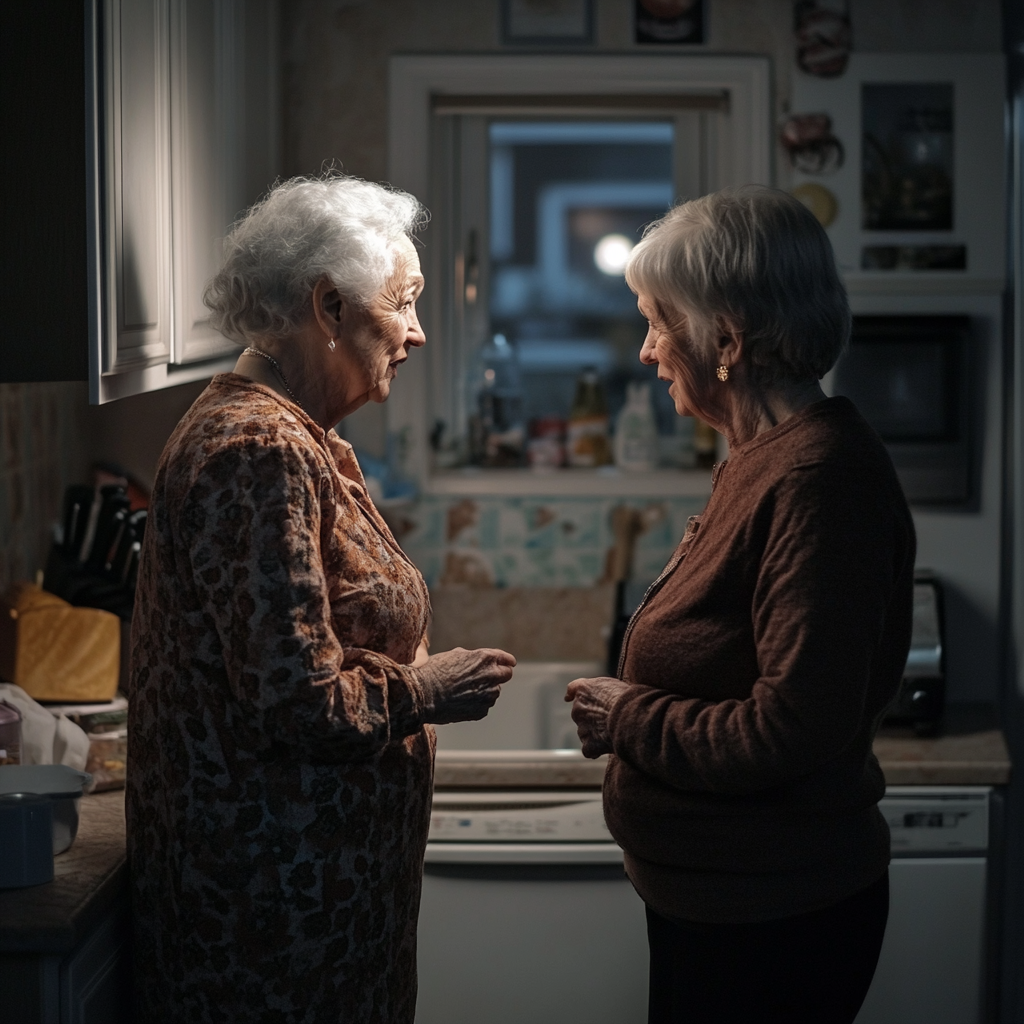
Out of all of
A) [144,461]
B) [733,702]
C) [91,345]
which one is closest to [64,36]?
[91,345]

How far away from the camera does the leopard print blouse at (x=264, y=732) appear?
1.24 meters

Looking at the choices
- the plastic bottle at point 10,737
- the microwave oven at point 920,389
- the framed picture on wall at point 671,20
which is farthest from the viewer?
the framed picture on wall at point 671,20

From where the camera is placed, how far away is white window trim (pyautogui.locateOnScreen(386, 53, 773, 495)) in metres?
2.50

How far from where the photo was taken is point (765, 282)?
132 centimetres

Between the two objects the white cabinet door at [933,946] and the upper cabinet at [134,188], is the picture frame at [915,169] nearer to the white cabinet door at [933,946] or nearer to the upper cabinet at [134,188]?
the white cabinet door at [933,946]

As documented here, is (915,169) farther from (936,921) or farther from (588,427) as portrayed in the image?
(936,921)

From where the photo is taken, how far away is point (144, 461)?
2518mm

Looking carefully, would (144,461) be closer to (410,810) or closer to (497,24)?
(497,24)

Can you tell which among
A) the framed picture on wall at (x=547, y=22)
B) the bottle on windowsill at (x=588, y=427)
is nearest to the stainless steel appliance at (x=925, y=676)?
the bottle on windowsill at (x=588, y=427)

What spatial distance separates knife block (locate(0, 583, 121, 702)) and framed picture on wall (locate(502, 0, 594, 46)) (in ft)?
4.61

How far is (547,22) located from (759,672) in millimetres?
1669

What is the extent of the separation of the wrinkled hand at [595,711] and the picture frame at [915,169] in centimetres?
128

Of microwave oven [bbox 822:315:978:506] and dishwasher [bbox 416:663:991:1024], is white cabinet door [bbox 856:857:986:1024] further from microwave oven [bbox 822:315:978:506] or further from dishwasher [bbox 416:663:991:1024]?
microwave oven [bbox 822:315:978:506]

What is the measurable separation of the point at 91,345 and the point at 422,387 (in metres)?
1.25
